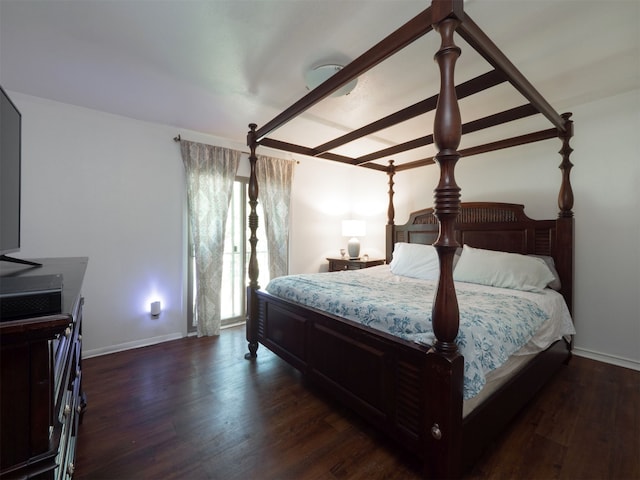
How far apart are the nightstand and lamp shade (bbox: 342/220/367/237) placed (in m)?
0.43

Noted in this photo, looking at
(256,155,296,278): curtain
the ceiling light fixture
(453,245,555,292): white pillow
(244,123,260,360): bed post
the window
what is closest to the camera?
the ceiling light fixture

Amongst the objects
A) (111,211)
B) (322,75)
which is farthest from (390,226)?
(111,211)

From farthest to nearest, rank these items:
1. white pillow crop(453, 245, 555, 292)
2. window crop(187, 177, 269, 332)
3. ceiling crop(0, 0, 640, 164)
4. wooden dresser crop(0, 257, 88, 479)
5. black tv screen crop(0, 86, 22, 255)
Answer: window crop(187, 177, 269, 332) → white pillow crop(453, 245, 555, 292) → ceiling crop(0, 0, 640, 164) → black tv screen crop(0, 86, 22, 255) → wooden dresser crop(0, 257, 88, 479)

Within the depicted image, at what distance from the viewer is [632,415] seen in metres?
1.88

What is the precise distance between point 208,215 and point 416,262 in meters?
2.48

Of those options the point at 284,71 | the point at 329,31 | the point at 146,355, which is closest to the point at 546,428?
the point at 329,31

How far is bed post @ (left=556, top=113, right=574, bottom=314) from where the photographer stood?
257 centimetres

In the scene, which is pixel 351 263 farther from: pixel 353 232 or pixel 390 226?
pixel 390 226

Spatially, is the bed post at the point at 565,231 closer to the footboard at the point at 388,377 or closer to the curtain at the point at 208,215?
the footboard at the point at 388,377

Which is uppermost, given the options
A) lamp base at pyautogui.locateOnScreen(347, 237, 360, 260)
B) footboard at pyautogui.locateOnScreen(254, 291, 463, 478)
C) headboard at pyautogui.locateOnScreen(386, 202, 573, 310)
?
headboard at pyautogui.locateOnScreen(386, 202, 573, 310)

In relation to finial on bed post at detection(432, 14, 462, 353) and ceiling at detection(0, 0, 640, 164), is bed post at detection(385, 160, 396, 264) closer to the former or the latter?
ceiling at detection(0, 0, 640, 164)

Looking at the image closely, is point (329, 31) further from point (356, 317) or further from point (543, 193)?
point (543, 193)

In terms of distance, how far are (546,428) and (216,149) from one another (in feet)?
12.8

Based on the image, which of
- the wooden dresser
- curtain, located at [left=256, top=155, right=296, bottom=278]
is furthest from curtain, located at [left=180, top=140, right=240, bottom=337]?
the wooden dresser
